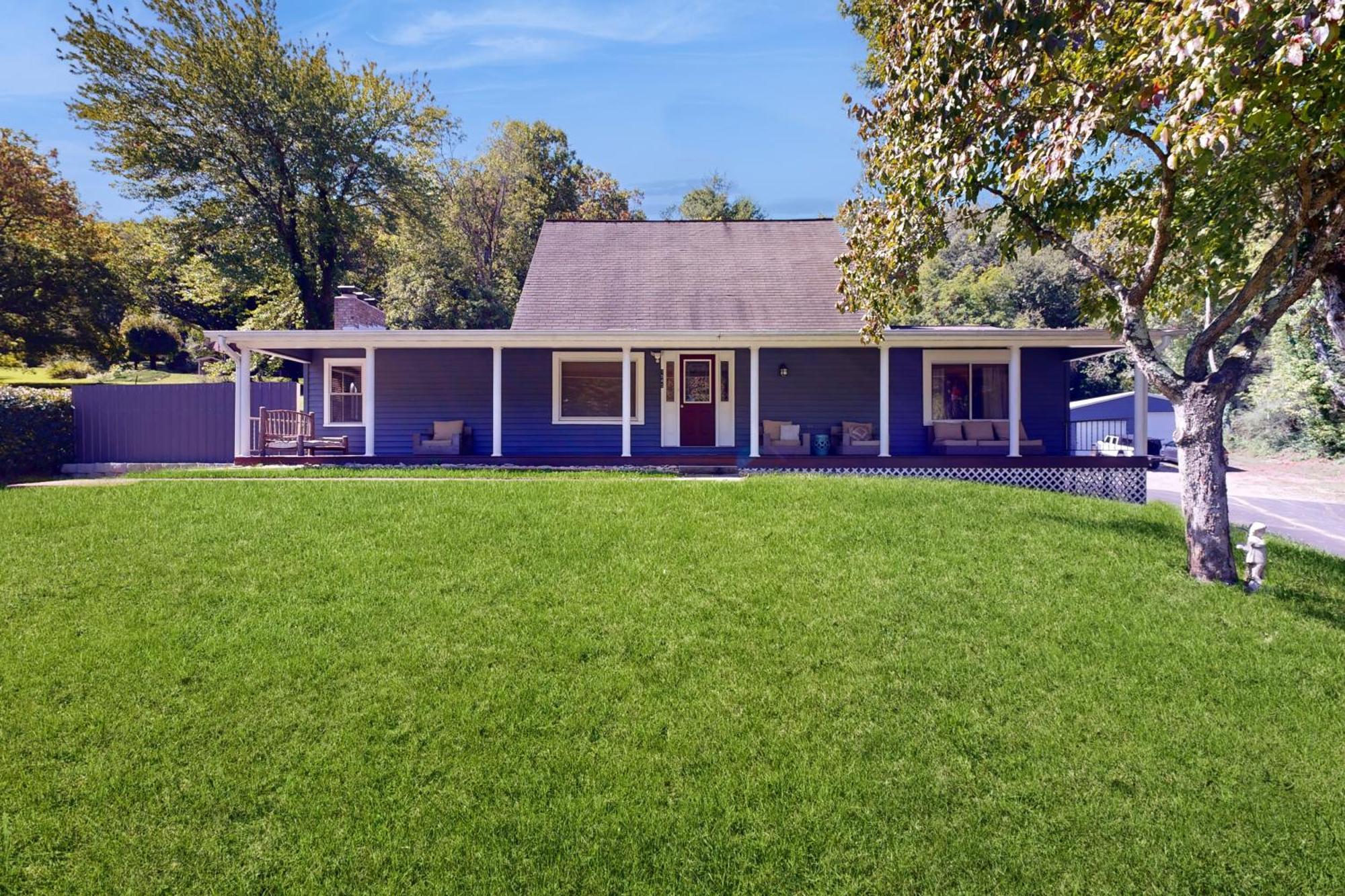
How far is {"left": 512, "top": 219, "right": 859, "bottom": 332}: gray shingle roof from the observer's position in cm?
1486

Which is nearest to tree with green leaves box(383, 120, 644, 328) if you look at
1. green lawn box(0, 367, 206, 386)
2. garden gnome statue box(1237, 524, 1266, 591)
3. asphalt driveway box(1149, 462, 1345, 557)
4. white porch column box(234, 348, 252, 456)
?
green lawn box(0, 367, 206, 386)

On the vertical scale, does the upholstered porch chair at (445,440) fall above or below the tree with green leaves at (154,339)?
below

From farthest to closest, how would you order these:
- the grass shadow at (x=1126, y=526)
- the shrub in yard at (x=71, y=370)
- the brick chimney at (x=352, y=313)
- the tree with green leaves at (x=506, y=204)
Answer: the shrub in yard at (x=71, y=370) → the tree with green leaves at (x=506, y=204) → the brick chimney at (x=352, y=313) → the grass shadow at (x=1126, y=526)

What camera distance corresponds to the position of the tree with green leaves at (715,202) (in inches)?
1558

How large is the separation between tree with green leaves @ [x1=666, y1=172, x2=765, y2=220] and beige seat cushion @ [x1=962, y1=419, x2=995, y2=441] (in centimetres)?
2709

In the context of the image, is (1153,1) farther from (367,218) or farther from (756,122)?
(756,122)

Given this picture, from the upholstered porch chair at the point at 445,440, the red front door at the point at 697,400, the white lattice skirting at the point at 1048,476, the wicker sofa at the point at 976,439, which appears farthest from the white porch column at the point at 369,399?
the wicker sofa at the point at 976,439

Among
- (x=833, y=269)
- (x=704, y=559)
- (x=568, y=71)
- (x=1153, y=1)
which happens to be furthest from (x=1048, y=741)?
(x=568, y=71)

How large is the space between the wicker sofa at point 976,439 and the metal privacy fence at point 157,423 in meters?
13.4

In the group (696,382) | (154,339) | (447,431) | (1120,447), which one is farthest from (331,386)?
(154,339)

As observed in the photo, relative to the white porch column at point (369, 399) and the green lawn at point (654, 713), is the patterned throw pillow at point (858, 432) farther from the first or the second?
the white porch column at point (369, 399)

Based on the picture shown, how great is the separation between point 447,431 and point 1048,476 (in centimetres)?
1091

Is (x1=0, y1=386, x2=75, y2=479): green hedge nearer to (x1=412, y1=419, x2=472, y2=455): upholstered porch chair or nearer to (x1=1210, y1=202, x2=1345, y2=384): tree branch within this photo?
(x1=412, y1=419, x2=472, y2=455): upholstered porch chair

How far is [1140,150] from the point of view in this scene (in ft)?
27.1
